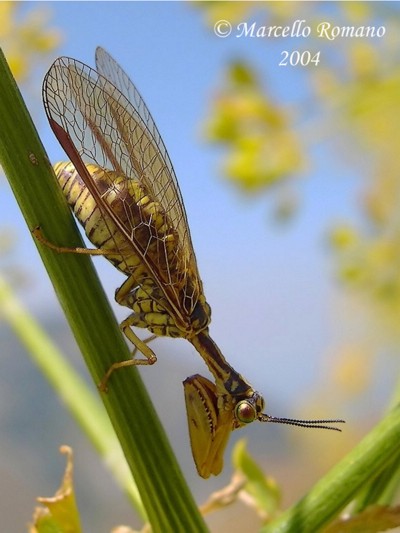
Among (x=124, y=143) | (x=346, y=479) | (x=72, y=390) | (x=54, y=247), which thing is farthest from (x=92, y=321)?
(x=124, y=143)

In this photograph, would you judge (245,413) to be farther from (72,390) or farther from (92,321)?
(92,321)

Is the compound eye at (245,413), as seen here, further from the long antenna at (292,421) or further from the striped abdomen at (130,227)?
the striped abdomen at (130,227)

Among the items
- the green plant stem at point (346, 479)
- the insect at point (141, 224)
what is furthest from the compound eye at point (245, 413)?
the green plant stem at point (346, 479)

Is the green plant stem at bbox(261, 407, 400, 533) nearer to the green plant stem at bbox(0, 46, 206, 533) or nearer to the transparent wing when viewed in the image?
the green plant stem at bbox(0, 46, 206, 533)

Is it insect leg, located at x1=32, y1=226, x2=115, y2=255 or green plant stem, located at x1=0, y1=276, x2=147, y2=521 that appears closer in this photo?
insect leg, located at x1=32, y1=226, x2=115, y2=255

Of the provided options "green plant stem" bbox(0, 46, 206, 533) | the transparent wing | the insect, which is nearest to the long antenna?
the insect

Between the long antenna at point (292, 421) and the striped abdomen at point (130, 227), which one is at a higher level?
the striped abdomen at point (130, 227)
